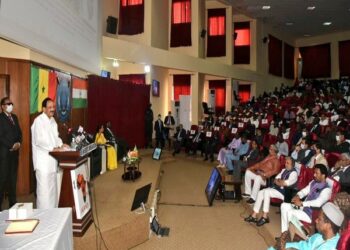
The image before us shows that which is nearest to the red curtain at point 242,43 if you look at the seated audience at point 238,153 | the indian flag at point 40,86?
the seated audience at point 238,153

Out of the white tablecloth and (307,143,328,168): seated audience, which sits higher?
(307,143,328,168): seated audience

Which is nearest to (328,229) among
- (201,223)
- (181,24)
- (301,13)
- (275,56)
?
(201,223)

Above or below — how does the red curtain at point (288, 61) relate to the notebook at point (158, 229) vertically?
above

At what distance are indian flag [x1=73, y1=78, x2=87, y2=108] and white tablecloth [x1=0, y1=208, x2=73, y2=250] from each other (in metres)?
5.05

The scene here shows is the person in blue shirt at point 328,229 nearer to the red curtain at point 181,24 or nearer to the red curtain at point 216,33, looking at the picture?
the red curtain at point 181,24

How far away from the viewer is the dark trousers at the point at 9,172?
13.9ft

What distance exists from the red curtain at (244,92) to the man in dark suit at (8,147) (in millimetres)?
14178

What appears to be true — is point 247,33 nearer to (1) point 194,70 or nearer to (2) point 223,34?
(2) point 223,34

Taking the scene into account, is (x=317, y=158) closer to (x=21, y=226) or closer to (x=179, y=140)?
(x=21, y=226)

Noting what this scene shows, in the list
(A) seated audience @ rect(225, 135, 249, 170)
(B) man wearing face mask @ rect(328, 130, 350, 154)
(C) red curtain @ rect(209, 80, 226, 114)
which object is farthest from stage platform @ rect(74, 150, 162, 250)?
(C) red curtain @ rect(209, 80, 226, 114)

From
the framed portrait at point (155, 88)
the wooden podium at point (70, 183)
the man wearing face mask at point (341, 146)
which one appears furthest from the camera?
the framed portrait at point (155, 88)

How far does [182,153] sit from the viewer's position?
11289 mm

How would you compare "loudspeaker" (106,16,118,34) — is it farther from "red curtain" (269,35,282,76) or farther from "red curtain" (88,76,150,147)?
"red curtain" (269,35,282,76)

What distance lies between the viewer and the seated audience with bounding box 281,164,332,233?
3.88 m
